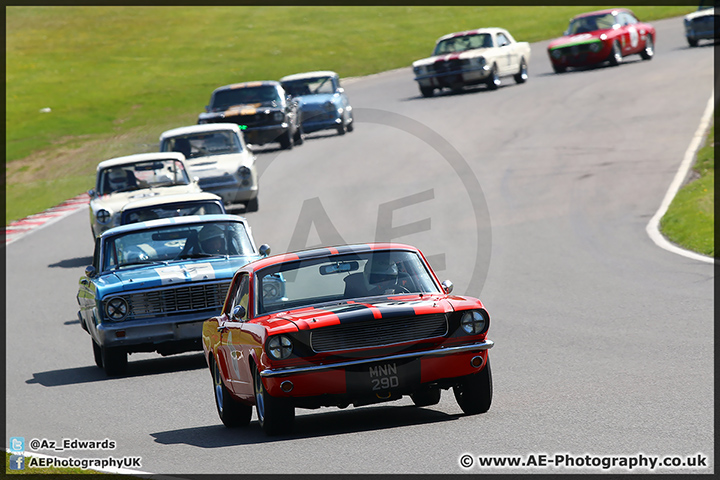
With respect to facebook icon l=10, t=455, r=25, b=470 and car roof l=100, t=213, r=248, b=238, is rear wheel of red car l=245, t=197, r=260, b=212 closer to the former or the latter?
car roof l=100, t=213, r=248, b=238

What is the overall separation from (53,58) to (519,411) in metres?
57.9

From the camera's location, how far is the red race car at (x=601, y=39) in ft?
118

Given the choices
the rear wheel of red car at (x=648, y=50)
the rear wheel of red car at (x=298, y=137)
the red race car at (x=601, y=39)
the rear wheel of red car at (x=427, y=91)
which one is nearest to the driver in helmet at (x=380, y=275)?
the rear wheel of red car at (x=298, y=137)

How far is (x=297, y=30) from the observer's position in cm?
6769

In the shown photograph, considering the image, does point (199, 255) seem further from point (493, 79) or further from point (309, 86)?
point (493, 79)

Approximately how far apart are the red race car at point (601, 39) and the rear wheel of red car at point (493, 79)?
7.92 ft

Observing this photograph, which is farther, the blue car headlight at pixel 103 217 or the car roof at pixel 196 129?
the car roof at pixel 196 129

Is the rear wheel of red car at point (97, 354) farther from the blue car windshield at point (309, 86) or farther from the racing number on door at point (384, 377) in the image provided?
the blue car windshield at point (309, 86)

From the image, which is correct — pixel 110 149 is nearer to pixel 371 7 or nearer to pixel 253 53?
pixel 253 53

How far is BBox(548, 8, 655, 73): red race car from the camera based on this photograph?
118 ft

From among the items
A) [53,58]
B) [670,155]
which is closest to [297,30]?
[53,58]

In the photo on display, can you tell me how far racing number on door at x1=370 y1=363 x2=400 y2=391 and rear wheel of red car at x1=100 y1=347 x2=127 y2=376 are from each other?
5294 millimetres

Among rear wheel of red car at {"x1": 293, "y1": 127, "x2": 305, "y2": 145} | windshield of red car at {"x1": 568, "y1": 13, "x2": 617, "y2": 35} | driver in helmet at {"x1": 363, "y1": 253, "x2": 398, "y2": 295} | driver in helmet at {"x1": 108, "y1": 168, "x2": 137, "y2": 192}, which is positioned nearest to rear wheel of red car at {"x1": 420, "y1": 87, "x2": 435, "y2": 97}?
windshield of red car at {"x1": 568, "y1": 13, "x2": 617, "y2": 35}

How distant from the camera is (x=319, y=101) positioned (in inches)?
1256
